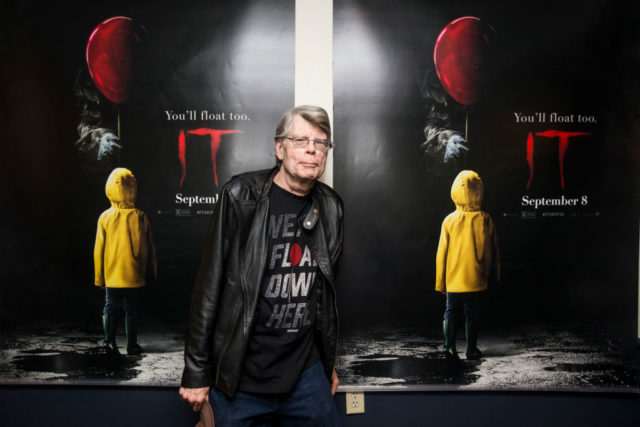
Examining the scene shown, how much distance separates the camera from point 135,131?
1799 millimetres

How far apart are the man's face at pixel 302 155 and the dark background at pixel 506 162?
51cm

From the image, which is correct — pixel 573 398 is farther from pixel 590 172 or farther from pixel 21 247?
pixel 21 247

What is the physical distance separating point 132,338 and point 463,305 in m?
1.65

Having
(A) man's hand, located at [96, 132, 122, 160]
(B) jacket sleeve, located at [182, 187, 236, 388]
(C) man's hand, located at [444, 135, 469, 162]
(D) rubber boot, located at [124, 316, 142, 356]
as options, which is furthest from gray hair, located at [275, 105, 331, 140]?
(D) rubber boot, located at [124, 316, 142, 356]

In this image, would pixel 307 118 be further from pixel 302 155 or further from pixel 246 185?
pixel 246 185

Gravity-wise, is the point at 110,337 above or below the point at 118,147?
below

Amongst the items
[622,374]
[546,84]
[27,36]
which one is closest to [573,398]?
[622,374]

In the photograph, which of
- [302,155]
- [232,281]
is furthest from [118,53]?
[232,281]

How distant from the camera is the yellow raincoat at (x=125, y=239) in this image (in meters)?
1.81

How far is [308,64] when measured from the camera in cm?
177

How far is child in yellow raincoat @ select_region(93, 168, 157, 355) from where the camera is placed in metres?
1.81

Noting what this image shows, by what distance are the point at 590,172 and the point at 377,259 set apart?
1.15 metres

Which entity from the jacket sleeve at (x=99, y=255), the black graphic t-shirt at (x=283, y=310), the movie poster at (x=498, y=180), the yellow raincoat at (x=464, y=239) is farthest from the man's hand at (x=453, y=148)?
the jacket sleeve at (x=99, y=255)

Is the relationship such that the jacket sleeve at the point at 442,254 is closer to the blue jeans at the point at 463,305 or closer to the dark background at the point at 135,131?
the blue jeans at the point at 463,305
